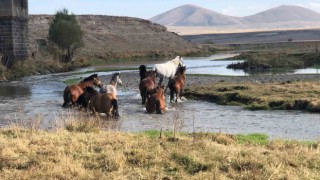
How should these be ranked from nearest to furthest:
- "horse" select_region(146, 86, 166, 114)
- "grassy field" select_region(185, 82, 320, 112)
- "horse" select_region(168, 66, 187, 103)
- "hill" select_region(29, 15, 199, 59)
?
"horse" select_region(146, 86, 166, 114)
"grassy field" select_region(185, 82, 320, 112)
"horse" select_region(168, 66, 187, 103)
"hill" select_region(29, 15, 199, 59)

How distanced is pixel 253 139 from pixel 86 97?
7552 mm

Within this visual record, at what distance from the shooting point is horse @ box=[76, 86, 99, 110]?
17089 millimetres

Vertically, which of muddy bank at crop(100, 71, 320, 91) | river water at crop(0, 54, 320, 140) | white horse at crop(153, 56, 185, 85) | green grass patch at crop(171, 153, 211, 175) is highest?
white horse at crop(153, 56, 185, 85)

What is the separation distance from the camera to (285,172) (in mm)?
7586

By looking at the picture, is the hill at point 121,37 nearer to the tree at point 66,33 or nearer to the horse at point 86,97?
the tree at point 66,33

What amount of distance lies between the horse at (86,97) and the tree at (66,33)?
45.1 m

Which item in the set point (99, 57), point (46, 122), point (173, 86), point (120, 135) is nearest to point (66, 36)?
point (99, 57)

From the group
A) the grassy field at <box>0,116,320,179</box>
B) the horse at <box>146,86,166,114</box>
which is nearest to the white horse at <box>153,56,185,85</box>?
the horse at <box>146,86,166,114</box>

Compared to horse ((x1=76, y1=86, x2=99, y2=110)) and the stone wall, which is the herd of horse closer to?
horse ((x1=76, y1=86, x2=99, y2=110))

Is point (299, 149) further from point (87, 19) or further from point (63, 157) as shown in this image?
point (87, 19)

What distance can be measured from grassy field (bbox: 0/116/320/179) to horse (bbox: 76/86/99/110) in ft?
22.1

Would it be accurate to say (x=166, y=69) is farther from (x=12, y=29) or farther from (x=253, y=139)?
(x=12, y=29)

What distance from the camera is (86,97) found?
56.6 feet

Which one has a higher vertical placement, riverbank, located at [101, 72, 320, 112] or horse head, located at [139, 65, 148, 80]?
horse head, located at [139, 65, 148, 80]
